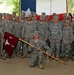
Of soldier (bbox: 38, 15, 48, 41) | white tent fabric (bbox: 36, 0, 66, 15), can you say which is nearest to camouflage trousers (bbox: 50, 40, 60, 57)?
soldier (bbox: 38, 15, 48, 41)

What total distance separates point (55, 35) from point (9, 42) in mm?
1714

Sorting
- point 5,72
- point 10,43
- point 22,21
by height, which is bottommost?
point 5,72

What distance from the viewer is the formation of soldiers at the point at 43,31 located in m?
10.7

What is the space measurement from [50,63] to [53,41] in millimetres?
903

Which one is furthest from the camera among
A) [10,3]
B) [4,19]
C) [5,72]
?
[10,3]

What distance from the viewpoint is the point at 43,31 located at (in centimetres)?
1089

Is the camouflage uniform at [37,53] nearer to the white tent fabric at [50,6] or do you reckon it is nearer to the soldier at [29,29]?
the soldier at [29,29]

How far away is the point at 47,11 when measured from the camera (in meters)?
12.6

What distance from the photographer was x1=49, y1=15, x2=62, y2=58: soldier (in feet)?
35.0

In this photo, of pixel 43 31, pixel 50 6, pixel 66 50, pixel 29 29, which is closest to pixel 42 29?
pixel 43 31

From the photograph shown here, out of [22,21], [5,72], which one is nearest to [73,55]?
[22,21]

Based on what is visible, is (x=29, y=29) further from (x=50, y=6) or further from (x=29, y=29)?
(x=50, y=6)

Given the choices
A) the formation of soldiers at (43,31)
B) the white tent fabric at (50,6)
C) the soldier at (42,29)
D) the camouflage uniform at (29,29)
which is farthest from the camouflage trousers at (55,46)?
the white tent fabric at (50,6)

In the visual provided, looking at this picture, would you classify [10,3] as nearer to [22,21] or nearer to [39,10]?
[39,10]
